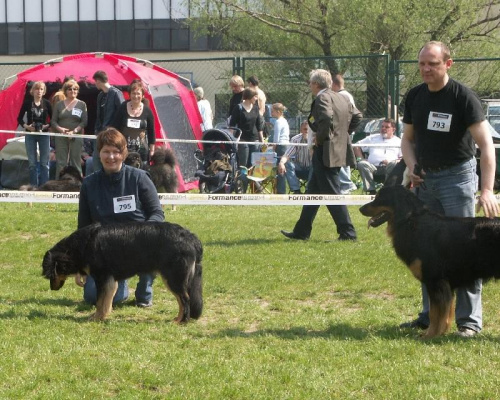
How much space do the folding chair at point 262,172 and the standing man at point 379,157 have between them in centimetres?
140

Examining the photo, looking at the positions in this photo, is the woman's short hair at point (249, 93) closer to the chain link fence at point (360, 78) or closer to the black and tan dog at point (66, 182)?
the black and tan dog at point (66, 182)

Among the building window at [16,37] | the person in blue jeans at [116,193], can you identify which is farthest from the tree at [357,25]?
the building window at [16,37]

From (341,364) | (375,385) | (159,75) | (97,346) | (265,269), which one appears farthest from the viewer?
(159,75)

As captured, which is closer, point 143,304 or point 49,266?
point 49,266

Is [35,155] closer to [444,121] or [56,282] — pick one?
[56,282]

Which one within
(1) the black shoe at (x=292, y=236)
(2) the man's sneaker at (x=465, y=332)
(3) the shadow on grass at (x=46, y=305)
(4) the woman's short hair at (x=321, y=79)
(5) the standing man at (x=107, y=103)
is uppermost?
(4) the woman's short hair at (x=321, y=79)

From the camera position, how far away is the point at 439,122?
548 cm

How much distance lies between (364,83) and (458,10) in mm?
4811

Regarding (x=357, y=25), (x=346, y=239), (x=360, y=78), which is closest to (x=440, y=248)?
(x=346, y=239)

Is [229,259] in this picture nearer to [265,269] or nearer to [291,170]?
[265,269]

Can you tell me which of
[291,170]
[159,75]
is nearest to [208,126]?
[159,75]

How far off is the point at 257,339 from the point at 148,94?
9647 millimetres

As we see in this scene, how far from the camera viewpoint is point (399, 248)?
5547mm

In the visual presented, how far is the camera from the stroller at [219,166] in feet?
45.4
